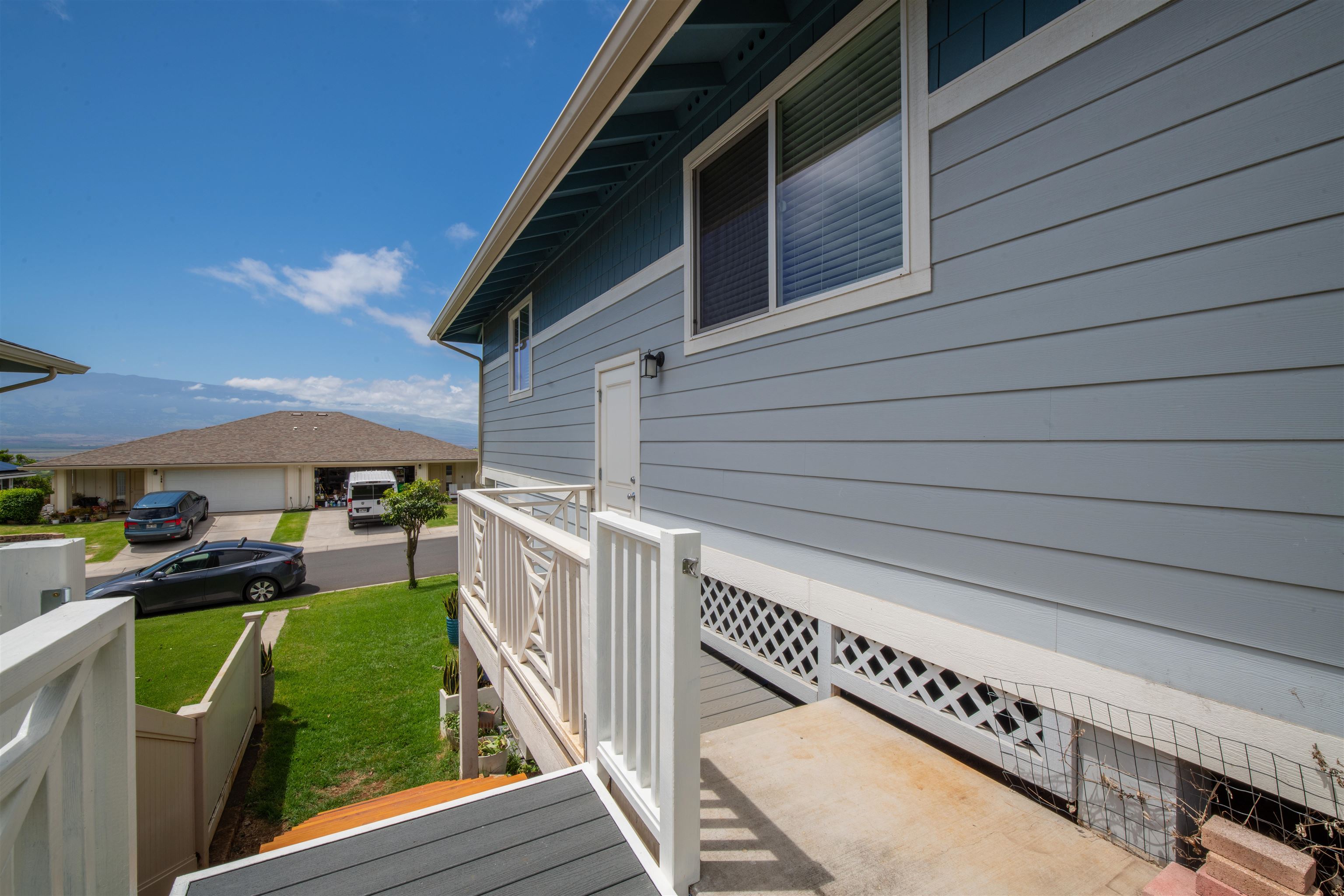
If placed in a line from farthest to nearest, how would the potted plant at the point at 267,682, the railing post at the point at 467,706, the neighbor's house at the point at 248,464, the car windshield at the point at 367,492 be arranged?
the neighbor's house at the point at 248,464 < the car windshield at the point at 367,492 < the potted plant at the point at 267,682 < the railing post at the point at 467,706

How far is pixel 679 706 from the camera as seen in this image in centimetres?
153

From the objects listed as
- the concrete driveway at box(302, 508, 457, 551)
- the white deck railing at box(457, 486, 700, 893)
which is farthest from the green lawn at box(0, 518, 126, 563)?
the white deck railing at box(457, 486, 700, 893)

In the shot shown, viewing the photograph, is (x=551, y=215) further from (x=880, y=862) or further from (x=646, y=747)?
(x=880, y=862)

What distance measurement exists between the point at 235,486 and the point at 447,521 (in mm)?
11033

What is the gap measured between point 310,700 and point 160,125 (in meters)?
33.5

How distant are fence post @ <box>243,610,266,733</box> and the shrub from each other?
85.5ft

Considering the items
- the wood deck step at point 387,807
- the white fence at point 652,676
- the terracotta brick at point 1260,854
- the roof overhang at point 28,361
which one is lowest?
the wood deck step at point 387,807

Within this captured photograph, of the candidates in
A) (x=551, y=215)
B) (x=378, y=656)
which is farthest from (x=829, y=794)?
(x=378, y=656)

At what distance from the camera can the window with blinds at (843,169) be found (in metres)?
2.70

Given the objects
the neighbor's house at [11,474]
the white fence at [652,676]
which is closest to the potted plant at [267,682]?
the white fence at [652,676]

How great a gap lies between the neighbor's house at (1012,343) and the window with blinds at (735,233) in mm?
26

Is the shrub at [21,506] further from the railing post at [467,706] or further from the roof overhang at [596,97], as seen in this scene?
the roof overhang at [596,97]

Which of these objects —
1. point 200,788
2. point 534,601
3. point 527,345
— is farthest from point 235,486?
point 534,601

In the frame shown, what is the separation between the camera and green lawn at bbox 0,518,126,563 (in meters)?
18.2
